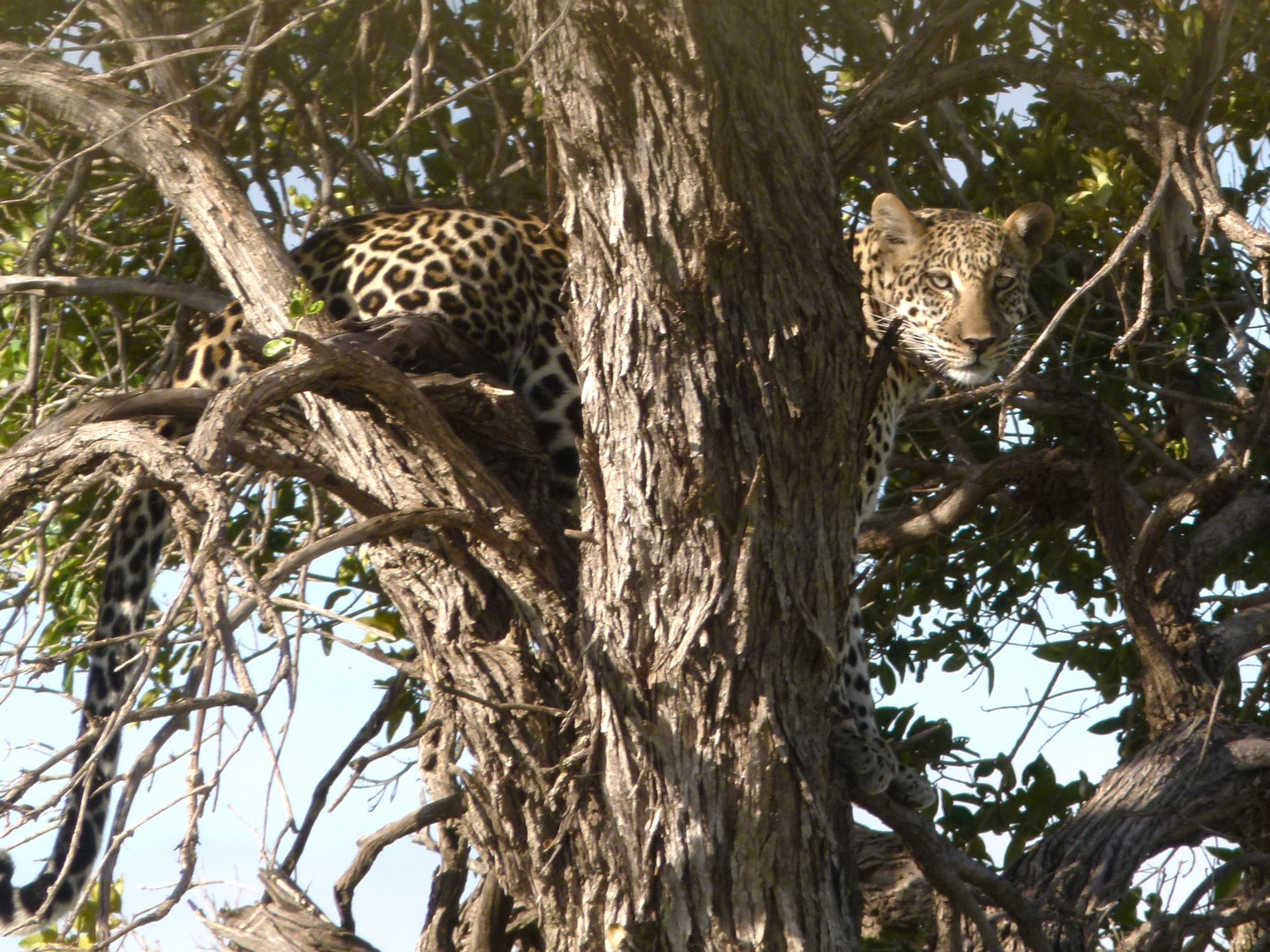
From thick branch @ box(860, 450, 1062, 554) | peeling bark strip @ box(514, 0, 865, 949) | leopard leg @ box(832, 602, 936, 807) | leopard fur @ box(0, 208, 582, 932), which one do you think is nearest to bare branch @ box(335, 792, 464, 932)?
peeling bark strip @ box(514, 0, 865, 949)

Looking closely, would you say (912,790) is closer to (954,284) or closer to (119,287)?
(954,284)

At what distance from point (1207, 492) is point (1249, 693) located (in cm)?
74

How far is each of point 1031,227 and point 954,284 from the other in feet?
1.25

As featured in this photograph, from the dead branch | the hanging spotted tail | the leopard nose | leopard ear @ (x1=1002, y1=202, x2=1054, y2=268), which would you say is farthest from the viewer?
the leopard nose

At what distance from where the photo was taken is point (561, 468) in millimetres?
4309

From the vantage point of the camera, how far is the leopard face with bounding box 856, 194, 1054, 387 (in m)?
5.11

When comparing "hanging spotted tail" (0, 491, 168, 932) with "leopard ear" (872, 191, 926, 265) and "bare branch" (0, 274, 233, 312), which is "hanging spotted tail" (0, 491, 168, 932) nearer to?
"bare branch" (0, 274, 233, 312)

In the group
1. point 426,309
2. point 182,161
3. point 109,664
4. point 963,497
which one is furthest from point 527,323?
point 109,664

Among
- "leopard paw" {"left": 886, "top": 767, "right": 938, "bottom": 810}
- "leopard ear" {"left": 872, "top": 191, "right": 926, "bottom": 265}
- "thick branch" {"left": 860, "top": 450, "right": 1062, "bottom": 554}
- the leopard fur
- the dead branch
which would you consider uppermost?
"leopard ear" {"left": 872, "top": 191, "right": 926, "bottom": 265}

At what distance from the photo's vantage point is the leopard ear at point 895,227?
5137mm

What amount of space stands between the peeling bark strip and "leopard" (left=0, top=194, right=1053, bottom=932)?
0.79 metres

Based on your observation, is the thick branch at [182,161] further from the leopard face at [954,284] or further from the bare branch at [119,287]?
the leopard face at [954,284]

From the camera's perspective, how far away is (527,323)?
14.8 feet

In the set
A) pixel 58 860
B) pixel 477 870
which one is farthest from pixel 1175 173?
pixel 58 860
